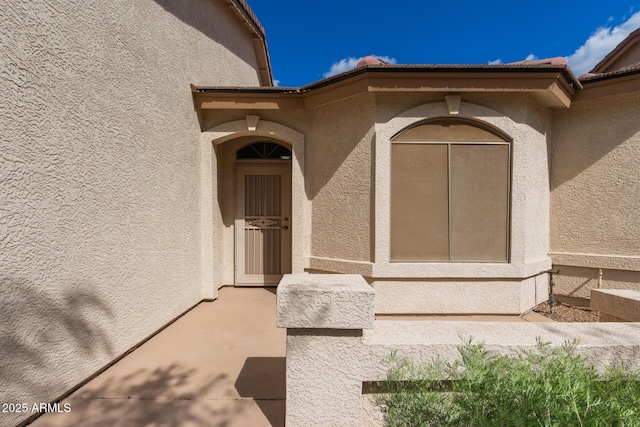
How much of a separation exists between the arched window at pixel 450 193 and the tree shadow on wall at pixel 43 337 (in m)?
4.24

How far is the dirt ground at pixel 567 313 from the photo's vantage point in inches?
187

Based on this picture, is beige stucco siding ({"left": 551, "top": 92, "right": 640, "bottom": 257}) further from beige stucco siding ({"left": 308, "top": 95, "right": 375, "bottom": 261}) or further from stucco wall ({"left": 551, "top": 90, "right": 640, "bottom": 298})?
beige stucco siding ({"left": 308, "top": 95, "right": 375, "bottom": 261})

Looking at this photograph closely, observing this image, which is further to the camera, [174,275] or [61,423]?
[174,275]

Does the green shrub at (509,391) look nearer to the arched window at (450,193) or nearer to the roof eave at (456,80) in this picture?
the arched window at (450,193)

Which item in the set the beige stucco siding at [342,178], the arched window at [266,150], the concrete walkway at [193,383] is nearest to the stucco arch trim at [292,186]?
the beige stucco siding at [342,178]

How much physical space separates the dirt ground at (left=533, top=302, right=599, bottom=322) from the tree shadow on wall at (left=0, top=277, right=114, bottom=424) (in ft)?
22.6

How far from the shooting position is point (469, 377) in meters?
1.71

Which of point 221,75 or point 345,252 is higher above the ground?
point 221,75

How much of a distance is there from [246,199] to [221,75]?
315cm

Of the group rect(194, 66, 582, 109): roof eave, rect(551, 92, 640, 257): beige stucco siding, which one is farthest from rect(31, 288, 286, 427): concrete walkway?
rect(551, 92, 640, 257): beige stucco siding

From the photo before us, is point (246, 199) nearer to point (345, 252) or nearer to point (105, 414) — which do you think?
point (345, 252)

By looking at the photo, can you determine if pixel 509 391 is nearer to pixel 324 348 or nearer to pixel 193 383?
pixel 324 348

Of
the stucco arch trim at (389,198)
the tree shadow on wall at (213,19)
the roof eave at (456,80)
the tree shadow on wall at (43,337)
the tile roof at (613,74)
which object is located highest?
the tree shadow on wall at (213,19)

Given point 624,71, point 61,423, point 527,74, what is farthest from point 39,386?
point 624,71
